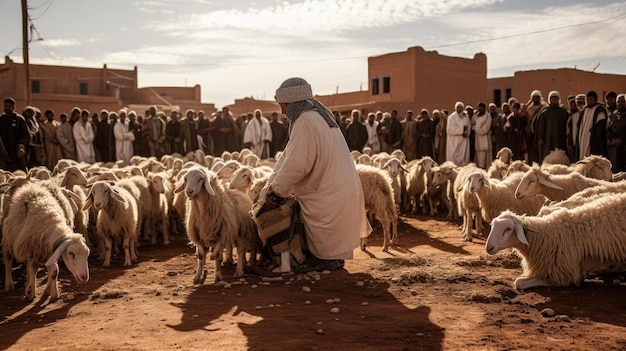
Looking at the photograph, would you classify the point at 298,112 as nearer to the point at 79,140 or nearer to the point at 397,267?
the point at 397,267

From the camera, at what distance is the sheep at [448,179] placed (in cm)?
1136

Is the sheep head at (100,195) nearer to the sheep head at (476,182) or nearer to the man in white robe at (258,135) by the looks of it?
the sheep head at (476,182)

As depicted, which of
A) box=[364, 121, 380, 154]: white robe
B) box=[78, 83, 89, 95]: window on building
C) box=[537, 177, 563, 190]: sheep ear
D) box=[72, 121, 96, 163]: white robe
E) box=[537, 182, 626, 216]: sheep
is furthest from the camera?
box=[78, 83, 89, 95]: window on building

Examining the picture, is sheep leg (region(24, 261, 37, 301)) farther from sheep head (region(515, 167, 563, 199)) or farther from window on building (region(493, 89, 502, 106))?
window on building (region(493, 89, 502, 106))

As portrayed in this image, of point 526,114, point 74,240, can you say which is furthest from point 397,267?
point 526,114

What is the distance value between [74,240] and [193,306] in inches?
60.5

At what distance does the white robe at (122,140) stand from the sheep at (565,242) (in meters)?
13.1

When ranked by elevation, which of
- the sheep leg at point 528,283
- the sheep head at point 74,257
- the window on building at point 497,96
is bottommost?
the sheep leg at point 528,283

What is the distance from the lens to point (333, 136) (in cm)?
633

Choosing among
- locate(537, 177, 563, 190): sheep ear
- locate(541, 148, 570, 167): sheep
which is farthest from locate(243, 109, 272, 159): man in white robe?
locate(537, 177, 563, 190): sheep ear

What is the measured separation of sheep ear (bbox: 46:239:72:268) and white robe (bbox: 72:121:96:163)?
10815mm

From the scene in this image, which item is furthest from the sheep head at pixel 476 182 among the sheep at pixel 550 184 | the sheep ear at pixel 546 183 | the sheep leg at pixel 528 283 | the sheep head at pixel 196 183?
the sheep head at pixel 196 183

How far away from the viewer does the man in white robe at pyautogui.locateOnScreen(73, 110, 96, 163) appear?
1558 centimetres

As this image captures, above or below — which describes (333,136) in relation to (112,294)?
above
